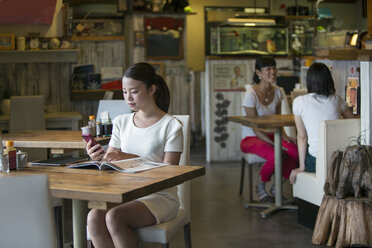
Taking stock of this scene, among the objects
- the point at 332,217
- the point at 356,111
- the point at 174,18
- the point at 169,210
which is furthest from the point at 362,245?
the point at 174,18

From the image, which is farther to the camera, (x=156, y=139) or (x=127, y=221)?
(x=156, y=139)

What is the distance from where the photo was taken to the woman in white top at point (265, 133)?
5164 mm

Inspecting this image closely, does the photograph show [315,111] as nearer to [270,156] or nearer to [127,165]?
[270,156]

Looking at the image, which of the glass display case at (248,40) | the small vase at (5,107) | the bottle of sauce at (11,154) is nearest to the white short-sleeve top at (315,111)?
the bottle of sauce at (11,154)

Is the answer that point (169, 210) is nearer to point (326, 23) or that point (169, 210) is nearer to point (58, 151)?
point (58, 151)

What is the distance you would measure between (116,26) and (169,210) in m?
6.53

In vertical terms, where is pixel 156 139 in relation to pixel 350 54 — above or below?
below

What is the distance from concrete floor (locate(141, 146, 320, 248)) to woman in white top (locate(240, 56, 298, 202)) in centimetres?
36

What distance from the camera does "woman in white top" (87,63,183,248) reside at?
2648 mm

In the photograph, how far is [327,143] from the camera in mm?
4035

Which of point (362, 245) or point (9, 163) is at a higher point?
point (9, 163)

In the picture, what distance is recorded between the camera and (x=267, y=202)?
17.4 feet

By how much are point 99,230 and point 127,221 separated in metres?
0.13

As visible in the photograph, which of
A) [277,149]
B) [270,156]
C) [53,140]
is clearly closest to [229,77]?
[270,156]
